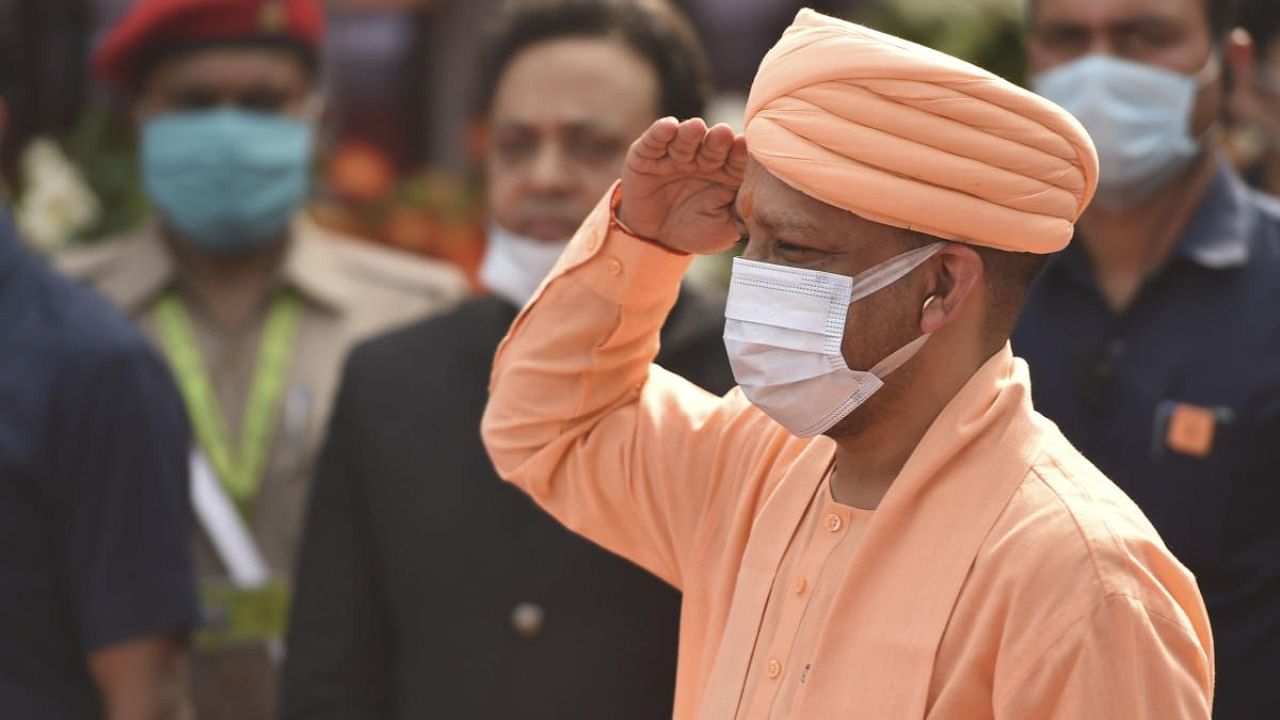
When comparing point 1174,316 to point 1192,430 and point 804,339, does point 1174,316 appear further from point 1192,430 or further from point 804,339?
point 804,339

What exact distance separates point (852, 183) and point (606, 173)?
1.49 m

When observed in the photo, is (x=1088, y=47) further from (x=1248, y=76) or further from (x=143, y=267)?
(x=143, y=267)

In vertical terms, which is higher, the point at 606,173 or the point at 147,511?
the point at 606,173

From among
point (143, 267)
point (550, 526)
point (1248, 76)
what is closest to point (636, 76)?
point (550, 526)

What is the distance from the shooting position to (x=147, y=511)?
3.98 m

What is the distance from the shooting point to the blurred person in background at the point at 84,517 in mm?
3842

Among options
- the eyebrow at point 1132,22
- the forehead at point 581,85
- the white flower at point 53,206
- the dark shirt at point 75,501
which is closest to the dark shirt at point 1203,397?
the eyebrow at point 1132,22

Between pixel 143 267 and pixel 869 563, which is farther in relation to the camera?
pixel 143 267

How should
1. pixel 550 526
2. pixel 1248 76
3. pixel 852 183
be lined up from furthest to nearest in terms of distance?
1. pixel 1248 76
2. pixel 550 526
3. pixel 852 183

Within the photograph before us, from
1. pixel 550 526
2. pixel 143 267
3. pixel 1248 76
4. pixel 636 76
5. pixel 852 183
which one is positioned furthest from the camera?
pixel 143 267

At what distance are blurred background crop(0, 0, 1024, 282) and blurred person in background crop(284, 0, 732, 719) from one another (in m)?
0.99

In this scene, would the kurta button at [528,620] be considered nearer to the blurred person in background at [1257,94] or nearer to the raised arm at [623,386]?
the raised arm at [623,386]

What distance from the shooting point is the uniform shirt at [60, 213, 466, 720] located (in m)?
4.62

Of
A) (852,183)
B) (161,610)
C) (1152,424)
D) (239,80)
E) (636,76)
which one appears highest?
(852,183)
